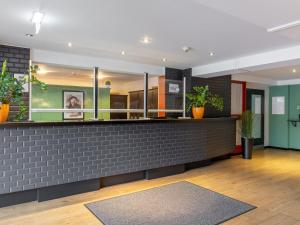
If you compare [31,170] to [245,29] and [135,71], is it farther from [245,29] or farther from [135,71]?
[245,29]

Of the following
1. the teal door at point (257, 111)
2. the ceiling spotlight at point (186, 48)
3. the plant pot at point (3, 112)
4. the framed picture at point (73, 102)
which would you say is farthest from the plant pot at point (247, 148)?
the plant pot at point (3, 112)

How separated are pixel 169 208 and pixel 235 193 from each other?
4.15ft

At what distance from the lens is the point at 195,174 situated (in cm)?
490

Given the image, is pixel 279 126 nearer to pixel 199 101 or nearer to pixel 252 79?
pixel 252 79

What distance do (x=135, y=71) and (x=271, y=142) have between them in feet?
19.4

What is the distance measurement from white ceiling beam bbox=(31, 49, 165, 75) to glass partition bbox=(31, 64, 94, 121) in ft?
0.51

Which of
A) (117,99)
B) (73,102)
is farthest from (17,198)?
(117,99)

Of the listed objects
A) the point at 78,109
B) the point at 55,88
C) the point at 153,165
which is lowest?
the point at 153,165

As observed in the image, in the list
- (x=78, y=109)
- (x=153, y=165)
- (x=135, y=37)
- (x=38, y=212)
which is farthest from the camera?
(x=153, y=165)

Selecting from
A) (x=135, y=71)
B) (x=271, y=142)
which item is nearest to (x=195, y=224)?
(x=135, y=71)

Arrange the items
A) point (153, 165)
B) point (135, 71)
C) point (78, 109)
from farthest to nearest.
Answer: point (135, 71)
point (153, 165)
point (78, 109)

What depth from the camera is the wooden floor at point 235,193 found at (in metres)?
2.85

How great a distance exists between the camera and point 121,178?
Answer: 13.9 ft

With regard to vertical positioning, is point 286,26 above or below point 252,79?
below
